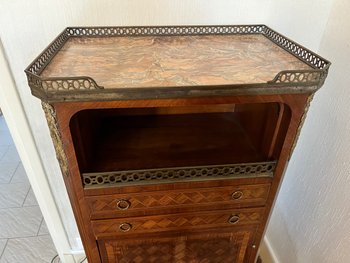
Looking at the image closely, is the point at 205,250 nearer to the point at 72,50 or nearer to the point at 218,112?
the point at 218,112

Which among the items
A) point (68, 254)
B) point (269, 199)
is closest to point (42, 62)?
point (269, 199)

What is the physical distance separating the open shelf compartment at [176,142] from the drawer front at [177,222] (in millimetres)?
137

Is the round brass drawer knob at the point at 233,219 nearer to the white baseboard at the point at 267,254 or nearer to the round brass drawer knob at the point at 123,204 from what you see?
the round brass drawer knob at the point at 123,204

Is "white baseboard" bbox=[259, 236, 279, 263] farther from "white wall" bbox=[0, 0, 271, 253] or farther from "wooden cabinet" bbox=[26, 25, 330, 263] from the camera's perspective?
"white wall" bbox=[0, 0, 271, 253]

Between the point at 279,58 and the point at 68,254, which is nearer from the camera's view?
the point at 279,58

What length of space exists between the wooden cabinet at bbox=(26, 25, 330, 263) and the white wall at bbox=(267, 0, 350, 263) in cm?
15

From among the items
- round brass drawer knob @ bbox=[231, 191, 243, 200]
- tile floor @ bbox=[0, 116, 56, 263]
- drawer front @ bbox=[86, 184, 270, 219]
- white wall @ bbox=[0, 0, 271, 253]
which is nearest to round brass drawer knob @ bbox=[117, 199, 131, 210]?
drawer front @ bbox=[86, 184, 270, 219]

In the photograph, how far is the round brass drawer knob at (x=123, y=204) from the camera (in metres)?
0.77

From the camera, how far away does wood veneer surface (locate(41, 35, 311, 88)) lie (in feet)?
2.11

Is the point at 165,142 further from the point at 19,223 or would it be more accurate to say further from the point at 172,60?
the point at 19,223

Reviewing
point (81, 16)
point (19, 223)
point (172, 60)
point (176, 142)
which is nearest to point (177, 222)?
point (176, 142)

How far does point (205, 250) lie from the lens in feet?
3.17

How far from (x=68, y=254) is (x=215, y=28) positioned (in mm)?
1250

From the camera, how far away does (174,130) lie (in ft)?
3.12
